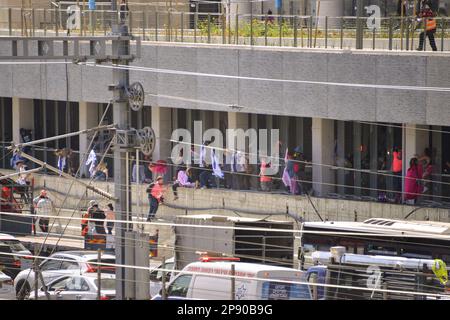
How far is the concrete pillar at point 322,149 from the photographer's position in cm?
3588

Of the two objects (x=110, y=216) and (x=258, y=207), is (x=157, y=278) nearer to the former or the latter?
(x=110, y=216)

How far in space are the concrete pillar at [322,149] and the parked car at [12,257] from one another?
8.57 m

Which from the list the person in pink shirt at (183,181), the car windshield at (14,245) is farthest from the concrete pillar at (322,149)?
the car windshield at (14,245)

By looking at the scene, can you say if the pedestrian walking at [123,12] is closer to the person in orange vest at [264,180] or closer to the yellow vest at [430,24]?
the person in orange vest at [264,180]

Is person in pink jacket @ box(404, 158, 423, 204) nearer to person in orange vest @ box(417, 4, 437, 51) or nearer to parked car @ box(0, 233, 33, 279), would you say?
person in orange vest @ box(417, 4, 437, 51)

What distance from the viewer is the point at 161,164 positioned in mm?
38562

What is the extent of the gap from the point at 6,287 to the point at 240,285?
6601 millimetres

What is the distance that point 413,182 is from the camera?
32.5m

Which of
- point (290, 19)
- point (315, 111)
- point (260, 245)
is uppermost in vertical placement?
point (290, 19)

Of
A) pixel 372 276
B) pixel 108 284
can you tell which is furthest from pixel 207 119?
pixel 372 276

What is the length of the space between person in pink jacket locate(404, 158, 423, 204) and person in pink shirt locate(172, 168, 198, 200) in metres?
6.67
